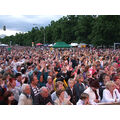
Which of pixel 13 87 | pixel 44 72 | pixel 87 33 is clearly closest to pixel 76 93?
pixel 13 87

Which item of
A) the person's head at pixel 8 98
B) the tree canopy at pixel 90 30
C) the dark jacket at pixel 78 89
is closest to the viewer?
the person's head at pixel 8 98

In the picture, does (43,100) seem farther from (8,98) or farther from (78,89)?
(78,89)

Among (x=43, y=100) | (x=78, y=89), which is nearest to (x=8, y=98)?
(x=43, y=100)

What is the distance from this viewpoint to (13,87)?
238 inches

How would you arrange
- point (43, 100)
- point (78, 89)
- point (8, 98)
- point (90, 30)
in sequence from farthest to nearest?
1. point (90, 30)
2. point (78, 89)
3. point (43, 100)
4. point (8, 98)

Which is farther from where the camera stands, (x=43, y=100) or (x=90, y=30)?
(x=90, y=30)

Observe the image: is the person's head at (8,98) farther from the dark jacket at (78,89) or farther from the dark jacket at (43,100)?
the dark jacket at (78,89)

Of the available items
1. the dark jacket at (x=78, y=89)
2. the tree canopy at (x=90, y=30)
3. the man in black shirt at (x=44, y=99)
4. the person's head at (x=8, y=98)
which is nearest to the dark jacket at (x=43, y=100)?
the man in black shirt at (x=44, y=99)

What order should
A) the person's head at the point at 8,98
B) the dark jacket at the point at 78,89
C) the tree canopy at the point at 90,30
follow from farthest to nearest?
1. the tree canopy at the point at 90,30
2. the dark jacket at the point at 78,89
3. the person's head at the point at 8,98

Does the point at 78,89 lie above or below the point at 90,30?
below

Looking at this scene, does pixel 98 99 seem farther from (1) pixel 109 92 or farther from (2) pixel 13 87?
(2) pixel 13 87

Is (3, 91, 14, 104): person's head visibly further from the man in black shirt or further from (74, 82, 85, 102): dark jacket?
(74, 82, 85, 102): dark jacket

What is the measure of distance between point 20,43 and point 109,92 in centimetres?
16045

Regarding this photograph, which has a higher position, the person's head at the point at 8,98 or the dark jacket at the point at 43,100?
the person's head at the point at 8,98
